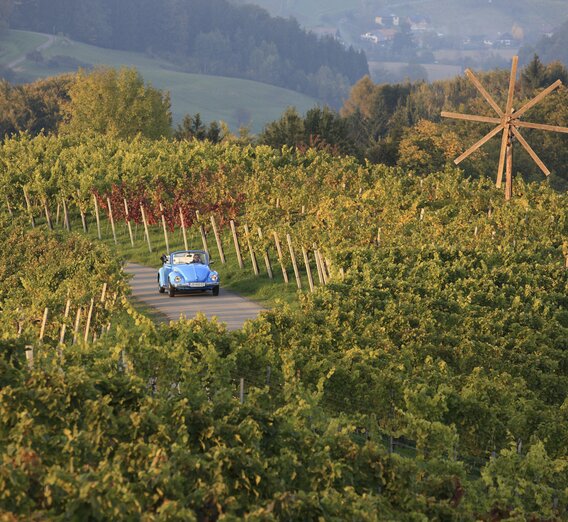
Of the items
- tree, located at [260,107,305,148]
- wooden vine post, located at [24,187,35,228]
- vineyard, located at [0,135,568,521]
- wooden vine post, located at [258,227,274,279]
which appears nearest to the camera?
vineyard, located at [0,135,568,521]

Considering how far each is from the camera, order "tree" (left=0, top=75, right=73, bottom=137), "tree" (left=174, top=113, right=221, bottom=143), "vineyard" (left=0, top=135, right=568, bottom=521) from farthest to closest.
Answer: "tree" (left=0, top=75, right=73, bottom=137), "tree" (left=174, top=113, right=221, bottom=143), "vineyard" (left=0, top=135, right=568, bottom=521)

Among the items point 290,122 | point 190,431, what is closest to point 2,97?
point 290,122

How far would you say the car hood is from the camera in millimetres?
49500

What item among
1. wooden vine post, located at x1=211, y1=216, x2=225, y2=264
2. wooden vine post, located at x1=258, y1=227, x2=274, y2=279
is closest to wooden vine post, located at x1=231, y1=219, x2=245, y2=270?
wooden vine post, located at x1=211, y1=216, x2=225, y2=264

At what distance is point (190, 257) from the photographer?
167ft

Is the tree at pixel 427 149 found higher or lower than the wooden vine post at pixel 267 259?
lower

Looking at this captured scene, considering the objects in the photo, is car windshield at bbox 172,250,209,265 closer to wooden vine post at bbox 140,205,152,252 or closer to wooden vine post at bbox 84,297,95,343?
wooden vine post at bbox 84,297,95,343

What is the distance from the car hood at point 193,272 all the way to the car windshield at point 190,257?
595 mm

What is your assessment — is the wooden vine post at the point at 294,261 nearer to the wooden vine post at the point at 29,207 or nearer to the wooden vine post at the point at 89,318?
the wooden vine post at the point at 89,318

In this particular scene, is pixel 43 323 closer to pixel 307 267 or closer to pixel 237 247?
A: pixel 307 267

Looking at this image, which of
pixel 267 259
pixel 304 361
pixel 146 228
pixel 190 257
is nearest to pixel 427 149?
pixel 146 228

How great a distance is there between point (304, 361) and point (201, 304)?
1747 cm

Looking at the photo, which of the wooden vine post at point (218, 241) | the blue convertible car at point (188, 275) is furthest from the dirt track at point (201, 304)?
the wooden vine post at point (218, 241)

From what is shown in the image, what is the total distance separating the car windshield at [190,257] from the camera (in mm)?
50812
